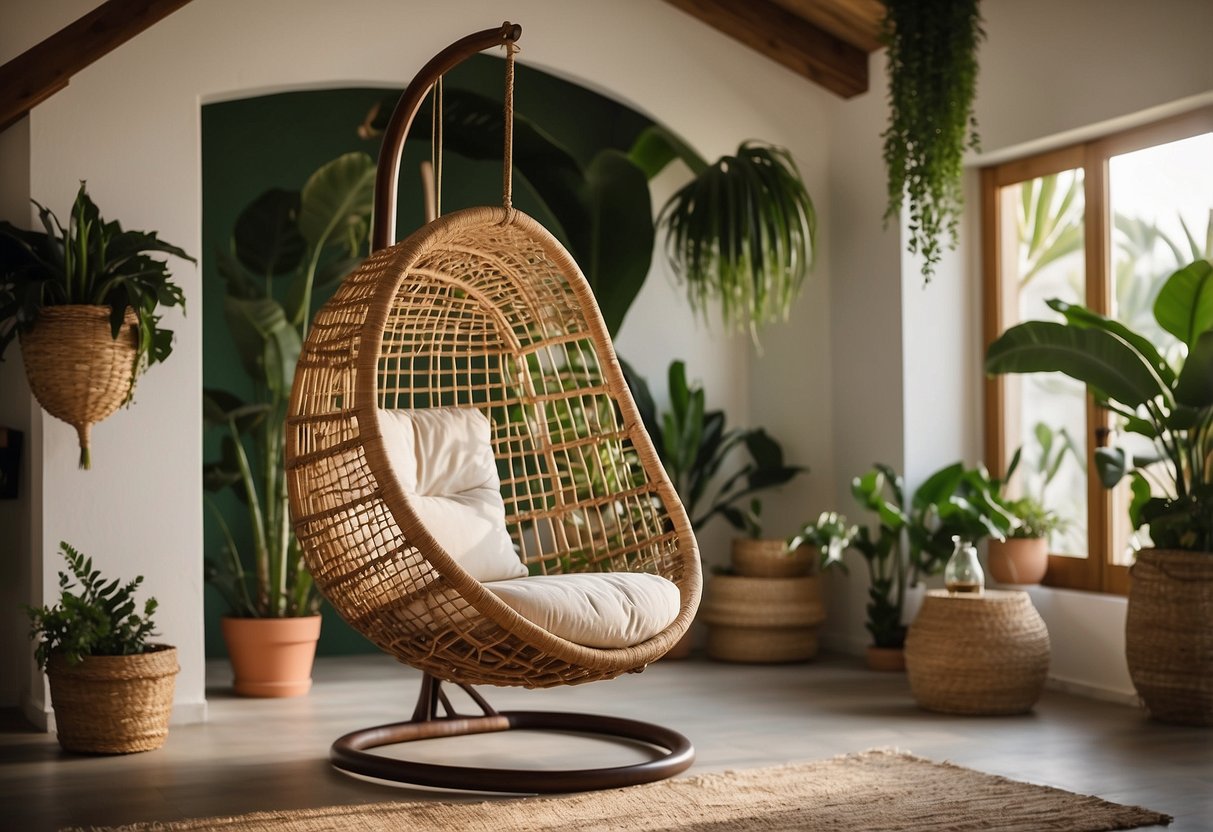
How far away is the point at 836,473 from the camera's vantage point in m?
5.98

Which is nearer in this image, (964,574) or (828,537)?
(964,574)

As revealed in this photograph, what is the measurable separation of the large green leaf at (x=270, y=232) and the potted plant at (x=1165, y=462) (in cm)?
263

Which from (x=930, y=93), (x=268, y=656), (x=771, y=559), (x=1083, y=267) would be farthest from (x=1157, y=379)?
(x=268, y=656)

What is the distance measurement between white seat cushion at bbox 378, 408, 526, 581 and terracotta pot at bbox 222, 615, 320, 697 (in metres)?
1.32

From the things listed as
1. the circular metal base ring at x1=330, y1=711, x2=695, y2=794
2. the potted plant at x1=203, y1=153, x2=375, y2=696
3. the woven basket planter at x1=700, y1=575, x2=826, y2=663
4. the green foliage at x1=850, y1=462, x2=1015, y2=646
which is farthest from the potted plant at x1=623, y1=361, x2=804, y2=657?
the circular metal base ring at x1=330, y1=711, x2=695, y2=794

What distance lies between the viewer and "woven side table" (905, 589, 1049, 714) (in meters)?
4.34

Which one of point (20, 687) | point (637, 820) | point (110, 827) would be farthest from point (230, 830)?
point (20, 687)

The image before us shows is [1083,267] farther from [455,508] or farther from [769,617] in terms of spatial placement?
[455,508]

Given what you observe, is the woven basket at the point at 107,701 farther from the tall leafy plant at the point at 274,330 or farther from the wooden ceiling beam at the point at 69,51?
the wooden ceiling beam at the point at 69,51

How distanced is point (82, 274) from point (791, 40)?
Answer: 3109 mm

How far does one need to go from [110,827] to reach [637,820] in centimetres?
112

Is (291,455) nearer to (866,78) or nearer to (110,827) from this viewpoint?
(110,827)

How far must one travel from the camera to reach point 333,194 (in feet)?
16.6

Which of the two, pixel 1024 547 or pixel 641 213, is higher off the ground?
pixel 641 213
